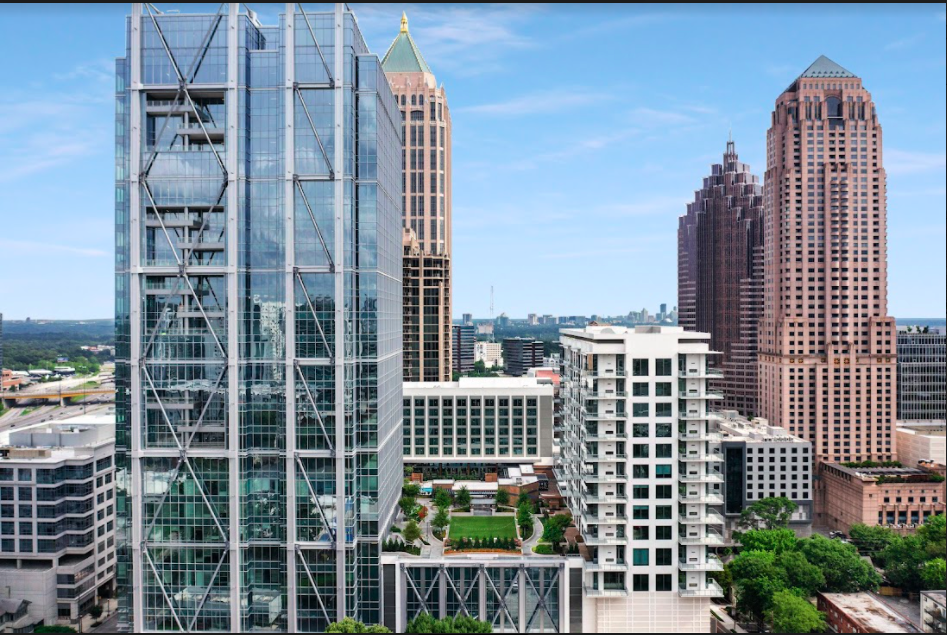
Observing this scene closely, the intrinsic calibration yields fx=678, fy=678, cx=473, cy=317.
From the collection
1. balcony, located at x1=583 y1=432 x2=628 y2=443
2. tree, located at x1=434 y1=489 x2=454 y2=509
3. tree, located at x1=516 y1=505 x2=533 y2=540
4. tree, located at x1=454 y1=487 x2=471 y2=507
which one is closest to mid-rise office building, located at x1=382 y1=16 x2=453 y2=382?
tree, located at x1=454 y1=487 x2=471 y2=507

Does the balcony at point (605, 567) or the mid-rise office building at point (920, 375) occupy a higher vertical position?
the mid-rise office building at point (920, 375)

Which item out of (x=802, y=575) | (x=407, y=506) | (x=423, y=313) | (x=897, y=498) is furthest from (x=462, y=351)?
(x=802, y=575)

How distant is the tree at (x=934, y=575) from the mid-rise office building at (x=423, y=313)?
46653 millimetres

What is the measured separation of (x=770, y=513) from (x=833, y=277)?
28.4m

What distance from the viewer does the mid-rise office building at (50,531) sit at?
122 feet

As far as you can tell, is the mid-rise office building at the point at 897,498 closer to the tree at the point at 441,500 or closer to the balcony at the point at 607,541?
the balcony at the point at 607,541

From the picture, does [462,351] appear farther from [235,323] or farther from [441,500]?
[235,323]

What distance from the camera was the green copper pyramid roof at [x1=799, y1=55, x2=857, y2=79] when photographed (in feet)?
225

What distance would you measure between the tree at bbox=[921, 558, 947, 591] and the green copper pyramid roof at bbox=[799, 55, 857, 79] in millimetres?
48756

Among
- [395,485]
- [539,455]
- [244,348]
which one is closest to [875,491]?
[539,455]

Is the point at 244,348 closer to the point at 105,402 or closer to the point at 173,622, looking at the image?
the point at 173,622

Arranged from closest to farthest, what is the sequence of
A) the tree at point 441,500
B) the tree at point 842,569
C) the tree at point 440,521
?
the tree at point 842,569, the tree at point 440,521, the tree at point 441,500

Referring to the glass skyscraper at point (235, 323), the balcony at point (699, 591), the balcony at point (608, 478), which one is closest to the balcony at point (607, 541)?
the balcony at point (608, 478)

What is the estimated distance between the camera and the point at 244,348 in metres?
30.6
